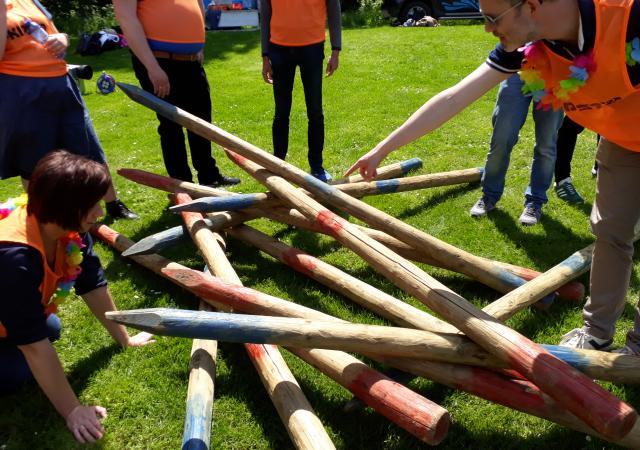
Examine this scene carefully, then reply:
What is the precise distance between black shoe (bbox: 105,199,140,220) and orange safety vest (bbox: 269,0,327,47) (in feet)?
7.03

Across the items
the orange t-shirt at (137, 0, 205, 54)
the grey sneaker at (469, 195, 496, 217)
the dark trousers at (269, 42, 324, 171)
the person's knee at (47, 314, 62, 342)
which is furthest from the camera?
the dark trousers at (269, 42, 324, 171)

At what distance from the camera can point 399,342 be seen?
2.52 m

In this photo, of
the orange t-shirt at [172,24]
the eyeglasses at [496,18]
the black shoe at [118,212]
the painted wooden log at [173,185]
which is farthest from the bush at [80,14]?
the eyeglasses at [496,18]

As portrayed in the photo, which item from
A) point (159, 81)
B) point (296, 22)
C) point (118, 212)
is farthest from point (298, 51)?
point (118, 212)

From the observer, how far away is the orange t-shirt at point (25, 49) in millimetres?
3619

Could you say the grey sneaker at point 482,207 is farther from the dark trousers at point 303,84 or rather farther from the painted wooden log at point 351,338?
the painted wooden log at point 351,338

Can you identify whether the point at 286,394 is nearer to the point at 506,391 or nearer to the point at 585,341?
the point at 506,391

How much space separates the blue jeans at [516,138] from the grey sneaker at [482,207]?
4 centimetres

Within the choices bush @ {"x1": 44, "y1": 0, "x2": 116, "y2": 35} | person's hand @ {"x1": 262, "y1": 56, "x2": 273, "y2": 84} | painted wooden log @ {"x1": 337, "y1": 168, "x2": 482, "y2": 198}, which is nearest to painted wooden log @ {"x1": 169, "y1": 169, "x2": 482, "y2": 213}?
painted wooden log @ {"x1": 337, "y1": 168, "x2": 482, "y2": 198}

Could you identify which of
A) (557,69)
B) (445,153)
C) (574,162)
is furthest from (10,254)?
(574,162)

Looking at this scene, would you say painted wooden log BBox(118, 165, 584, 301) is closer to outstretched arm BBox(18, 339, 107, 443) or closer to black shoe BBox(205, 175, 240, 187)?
black shoe BBox(205, 175, 240, 187)

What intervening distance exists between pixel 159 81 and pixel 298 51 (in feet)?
4.47

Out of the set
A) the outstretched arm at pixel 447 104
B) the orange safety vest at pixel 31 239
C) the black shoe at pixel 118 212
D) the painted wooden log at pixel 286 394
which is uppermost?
the outstretched arm at pixel 447 104

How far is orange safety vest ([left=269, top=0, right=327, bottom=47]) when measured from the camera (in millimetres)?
5055
